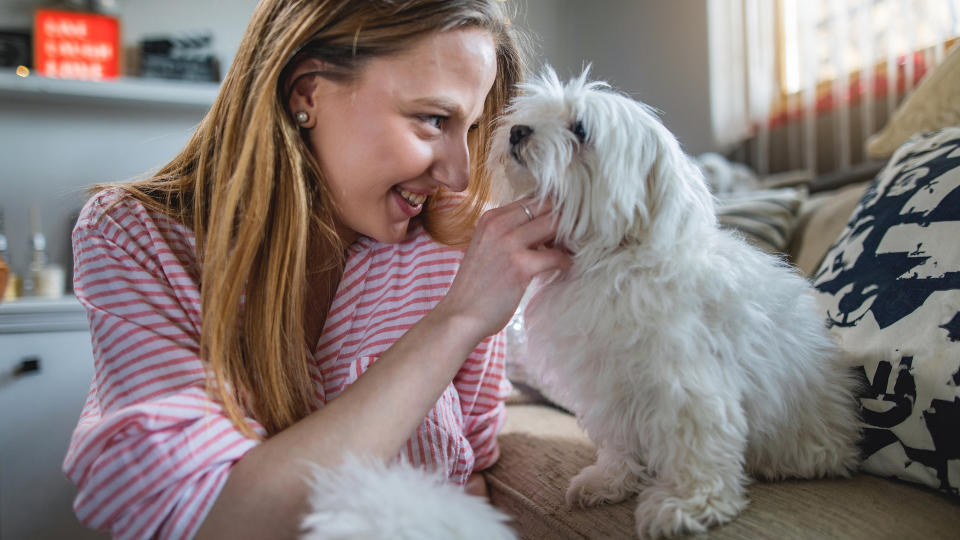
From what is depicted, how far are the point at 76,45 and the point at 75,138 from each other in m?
0.36

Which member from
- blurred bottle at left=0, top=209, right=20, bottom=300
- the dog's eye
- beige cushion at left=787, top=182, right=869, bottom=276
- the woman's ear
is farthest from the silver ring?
blurred bottle at left=0, top=209, right=20, bottom=300

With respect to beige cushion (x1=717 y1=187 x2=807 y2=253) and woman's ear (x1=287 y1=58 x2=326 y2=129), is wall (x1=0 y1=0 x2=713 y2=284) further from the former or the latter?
woman's ear (x1=287 y1=58 x2=326 y2=129)

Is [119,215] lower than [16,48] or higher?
lower

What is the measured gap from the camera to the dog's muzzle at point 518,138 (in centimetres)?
79

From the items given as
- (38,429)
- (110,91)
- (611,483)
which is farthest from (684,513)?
(110,91)

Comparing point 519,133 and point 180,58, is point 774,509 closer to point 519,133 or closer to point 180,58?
point 519,133

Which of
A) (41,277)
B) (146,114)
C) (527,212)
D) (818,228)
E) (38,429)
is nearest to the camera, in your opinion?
(527,212)

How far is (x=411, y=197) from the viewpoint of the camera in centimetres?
96

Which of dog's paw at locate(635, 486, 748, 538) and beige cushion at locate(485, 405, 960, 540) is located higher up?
dog's paw at locate(635, 486, 748, 538)

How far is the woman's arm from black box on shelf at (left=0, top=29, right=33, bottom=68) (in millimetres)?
2364

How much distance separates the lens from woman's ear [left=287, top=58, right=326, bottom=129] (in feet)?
2.81

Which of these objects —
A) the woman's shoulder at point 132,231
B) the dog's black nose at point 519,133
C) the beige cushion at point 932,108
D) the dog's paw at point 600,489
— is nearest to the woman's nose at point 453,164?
the dog's black nose at point 519,133

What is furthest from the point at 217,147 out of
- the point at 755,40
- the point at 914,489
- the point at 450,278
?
the point at 755,40

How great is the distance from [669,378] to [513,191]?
1.08 ft
